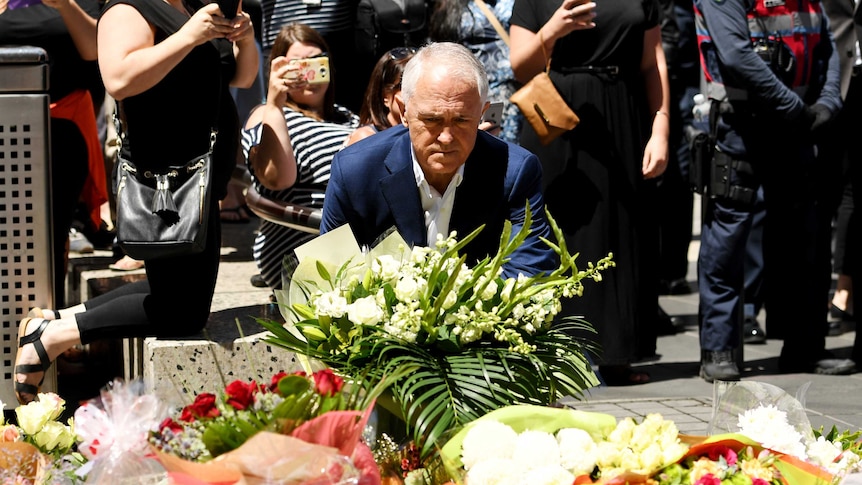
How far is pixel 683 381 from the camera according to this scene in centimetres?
584

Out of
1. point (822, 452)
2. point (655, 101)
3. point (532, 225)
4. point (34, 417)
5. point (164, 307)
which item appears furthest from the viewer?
point (655, 101)

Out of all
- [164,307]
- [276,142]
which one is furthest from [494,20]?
[164,307]

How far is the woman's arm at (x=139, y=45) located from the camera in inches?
156

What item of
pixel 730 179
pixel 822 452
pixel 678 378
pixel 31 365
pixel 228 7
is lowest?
pixel 678 378

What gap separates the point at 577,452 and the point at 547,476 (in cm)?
11

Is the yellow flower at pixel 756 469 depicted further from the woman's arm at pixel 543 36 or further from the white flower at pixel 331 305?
the woman's arm at pixel 543 36

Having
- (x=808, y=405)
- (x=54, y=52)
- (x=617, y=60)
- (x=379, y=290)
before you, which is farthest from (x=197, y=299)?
(x=808, y=405)

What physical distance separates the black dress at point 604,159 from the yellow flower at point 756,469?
326 cm

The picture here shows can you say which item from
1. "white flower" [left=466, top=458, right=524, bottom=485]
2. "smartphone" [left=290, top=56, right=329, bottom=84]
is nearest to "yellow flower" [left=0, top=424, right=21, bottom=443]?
"white flower" [left=466, top=458, right=524, bottom=485]

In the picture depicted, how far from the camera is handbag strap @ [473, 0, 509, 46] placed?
19.5ft

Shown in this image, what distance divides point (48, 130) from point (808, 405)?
3.36 m

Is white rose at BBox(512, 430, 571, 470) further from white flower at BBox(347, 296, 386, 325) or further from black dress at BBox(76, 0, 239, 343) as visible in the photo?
black dress at BBox(76, 0, 239, 343)

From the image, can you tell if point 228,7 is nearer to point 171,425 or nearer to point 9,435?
point 9,435

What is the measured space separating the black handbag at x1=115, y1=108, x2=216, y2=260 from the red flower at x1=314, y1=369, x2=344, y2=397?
213cm
